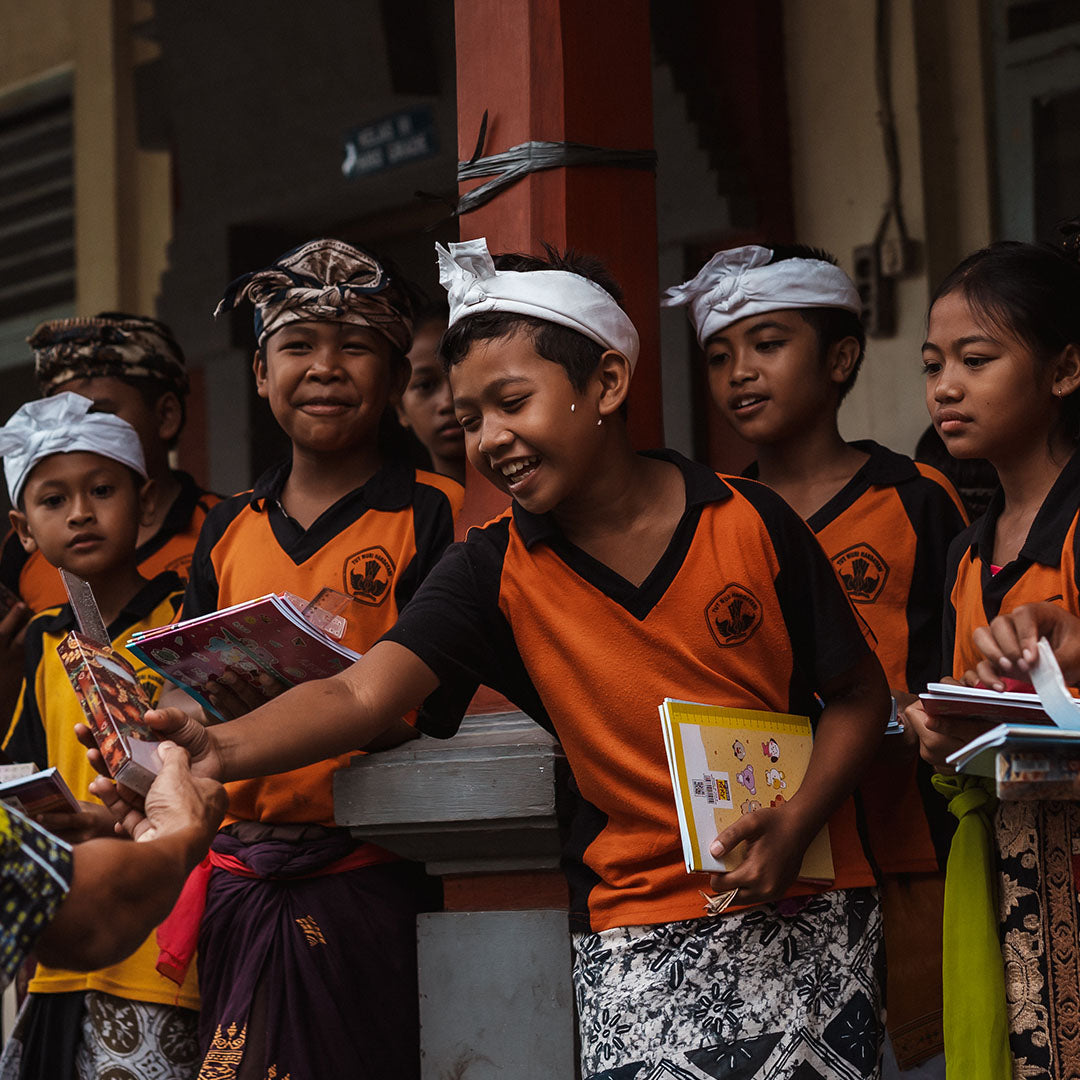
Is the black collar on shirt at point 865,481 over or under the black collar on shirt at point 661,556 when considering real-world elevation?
over

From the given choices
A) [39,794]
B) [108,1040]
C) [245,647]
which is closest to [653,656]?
[245,647]

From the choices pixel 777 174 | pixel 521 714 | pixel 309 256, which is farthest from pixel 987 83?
pixel 521 714

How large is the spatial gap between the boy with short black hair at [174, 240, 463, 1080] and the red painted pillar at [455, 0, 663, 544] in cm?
23

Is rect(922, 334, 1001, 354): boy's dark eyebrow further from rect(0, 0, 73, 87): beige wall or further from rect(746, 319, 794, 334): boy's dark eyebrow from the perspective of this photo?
rect(0, 0, 73, 87): beige wall

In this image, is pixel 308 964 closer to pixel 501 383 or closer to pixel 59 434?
pixel 501 383

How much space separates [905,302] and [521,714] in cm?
236

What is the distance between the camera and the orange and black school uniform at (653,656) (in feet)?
8.38

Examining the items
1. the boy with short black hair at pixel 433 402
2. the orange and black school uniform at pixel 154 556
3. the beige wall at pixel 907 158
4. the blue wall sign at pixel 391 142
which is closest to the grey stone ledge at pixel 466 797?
the orange and black school uniform at pixel 154 556

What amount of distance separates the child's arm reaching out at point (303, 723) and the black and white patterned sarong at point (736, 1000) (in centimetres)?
49

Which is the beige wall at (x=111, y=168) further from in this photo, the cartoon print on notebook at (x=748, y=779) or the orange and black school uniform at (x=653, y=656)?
the cartoon print on notebook at (x=748, y=779)

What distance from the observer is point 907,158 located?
4.96 meters

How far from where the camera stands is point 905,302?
4.97 m

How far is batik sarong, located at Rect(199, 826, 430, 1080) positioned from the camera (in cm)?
306

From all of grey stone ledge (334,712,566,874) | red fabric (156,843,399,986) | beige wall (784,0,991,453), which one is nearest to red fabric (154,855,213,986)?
red fabric (156,843,399,986)
